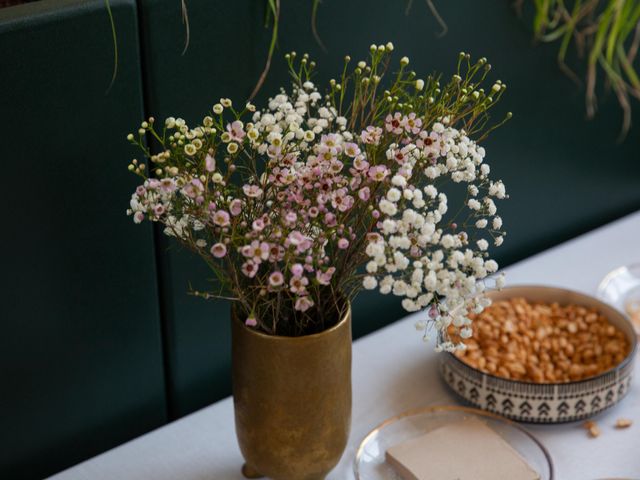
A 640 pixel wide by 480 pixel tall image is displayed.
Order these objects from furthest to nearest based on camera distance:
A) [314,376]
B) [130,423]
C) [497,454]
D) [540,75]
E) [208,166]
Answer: [540,75] < [130,423] < [497,454] < [314,376] < [208,166]

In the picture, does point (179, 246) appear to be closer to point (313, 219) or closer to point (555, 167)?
point (313, 219)

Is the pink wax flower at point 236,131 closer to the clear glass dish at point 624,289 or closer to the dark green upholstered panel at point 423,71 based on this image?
the dark green upholstered panel at point 423,71

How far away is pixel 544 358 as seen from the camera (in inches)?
51.6

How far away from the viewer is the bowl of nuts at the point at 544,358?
4.02 ft

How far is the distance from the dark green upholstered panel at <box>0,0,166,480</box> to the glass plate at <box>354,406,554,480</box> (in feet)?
1.02

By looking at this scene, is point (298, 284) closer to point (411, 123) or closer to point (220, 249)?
point (220, 249)

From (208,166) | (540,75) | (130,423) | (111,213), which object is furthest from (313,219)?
(540,75)

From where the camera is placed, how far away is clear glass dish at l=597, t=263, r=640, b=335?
1.52 metres

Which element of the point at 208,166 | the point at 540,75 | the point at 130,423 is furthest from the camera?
the point at 540,75

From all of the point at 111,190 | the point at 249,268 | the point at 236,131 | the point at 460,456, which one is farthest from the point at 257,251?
the point at 460,456

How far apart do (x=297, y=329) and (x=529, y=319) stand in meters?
0.46

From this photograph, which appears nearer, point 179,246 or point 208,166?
point 208,166

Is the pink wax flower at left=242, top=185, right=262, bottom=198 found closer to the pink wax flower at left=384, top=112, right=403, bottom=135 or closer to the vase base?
the pink wax flower at left=384, top=112, right=403, bottom=135

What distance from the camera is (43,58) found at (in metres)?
1.05
